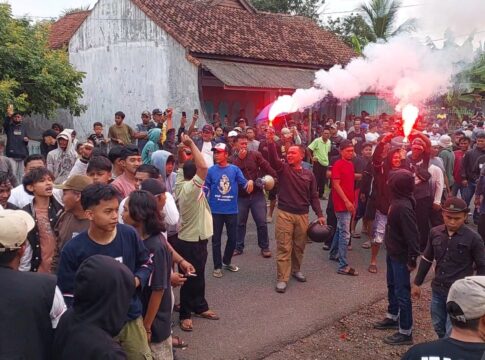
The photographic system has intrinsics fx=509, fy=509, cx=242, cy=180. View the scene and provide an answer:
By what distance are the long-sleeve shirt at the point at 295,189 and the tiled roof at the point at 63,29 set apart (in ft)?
58.3

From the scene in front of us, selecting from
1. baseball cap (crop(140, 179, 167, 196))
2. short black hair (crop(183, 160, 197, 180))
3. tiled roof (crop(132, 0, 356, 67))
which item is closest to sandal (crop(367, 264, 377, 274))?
short black hair (crop(183, 160, 197, 180))

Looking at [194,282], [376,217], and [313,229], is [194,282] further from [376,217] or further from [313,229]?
[376,217]

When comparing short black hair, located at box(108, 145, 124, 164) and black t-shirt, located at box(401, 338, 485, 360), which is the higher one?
short black hair, located at box(108, 145, 124, 164)

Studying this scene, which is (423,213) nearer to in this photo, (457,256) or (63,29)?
(457,256)

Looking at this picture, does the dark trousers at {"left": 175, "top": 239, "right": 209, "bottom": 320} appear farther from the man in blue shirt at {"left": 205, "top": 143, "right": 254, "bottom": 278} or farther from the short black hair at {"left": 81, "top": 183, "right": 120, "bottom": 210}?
the short black hair at {"left": 81, "top": 183, "right": 120, "bottom": 210}

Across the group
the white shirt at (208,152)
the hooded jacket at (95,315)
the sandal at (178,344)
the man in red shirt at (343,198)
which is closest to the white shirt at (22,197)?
the sandal at (178,344)

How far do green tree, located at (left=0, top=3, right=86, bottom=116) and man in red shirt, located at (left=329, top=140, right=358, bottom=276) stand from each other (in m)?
7.13

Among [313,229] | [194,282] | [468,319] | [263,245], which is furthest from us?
[263,245]

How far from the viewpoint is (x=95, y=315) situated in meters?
2.29

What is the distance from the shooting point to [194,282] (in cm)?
533

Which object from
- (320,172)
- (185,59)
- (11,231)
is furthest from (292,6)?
(11,231)

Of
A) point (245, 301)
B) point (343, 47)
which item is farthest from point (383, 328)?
point (343, 47)

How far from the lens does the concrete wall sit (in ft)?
57.8

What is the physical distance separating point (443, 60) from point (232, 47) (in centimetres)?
942
